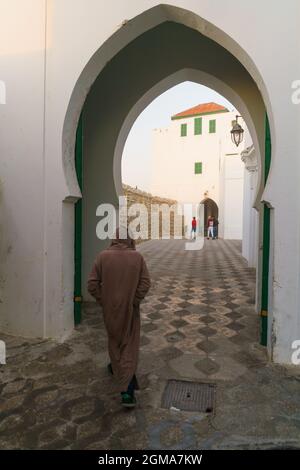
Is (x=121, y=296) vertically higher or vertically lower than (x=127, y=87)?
lower

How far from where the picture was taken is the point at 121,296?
2883 mm

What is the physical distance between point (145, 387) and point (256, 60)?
11.7ft

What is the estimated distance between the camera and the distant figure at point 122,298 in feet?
9.46

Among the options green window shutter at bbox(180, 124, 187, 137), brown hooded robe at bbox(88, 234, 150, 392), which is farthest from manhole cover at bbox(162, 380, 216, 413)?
green window shutter at bbox(180, 124, 187, 137)

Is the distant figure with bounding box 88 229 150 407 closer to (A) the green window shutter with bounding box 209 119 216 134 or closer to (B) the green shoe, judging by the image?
(B) the green shoe

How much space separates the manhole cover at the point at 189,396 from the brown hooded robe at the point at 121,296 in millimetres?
479

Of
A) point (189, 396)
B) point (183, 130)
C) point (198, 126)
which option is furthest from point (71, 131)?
point (183, 130)

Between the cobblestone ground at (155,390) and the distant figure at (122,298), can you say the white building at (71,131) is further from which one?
the distant figure at (122,298)

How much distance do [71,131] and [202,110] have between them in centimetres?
2930

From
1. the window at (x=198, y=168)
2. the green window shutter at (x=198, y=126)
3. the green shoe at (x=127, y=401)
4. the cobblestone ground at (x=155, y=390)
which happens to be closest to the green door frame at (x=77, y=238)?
the cobblestone ground at (x=155, y=390)

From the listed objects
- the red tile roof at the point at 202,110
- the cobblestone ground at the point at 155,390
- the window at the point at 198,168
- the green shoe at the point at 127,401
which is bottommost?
the cobblestone ground at the point at 155,390

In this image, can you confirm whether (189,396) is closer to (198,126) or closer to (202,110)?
(198,126)
